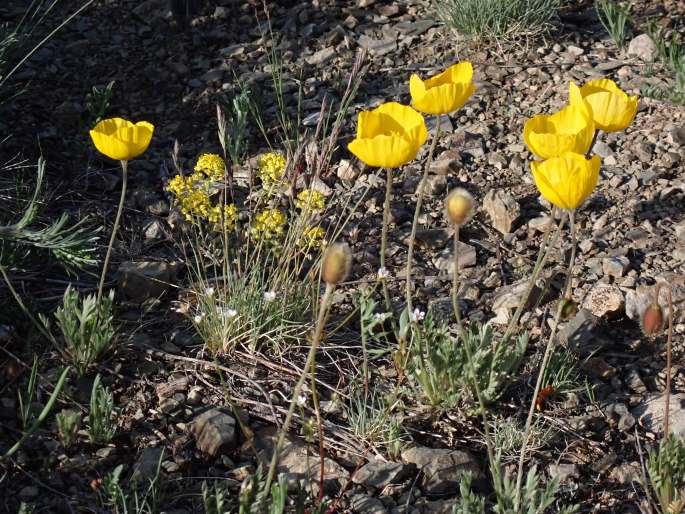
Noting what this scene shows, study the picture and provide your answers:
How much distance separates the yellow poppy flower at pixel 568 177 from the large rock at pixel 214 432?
1.26 m

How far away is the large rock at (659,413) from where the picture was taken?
2.92m

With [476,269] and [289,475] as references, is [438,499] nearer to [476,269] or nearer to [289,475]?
[289,475]

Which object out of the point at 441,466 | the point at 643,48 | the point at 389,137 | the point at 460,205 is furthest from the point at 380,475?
the point at 643,48

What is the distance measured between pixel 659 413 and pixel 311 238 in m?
1.37

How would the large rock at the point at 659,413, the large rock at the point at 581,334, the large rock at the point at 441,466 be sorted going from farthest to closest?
1. the large rock at the point at 581,334
2. the large rock at the point at 659,413
3. the large rock at the point at 441,466

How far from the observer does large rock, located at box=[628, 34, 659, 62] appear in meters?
4.56

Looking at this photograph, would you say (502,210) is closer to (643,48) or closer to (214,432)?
(643,48)

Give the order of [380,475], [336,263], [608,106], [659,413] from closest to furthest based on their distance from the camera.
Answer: [336,263], [608,106], [380,475], [659,413]

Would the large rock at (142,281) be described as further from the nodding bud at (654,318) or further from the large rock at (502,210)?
the nodding bud at (654,318)

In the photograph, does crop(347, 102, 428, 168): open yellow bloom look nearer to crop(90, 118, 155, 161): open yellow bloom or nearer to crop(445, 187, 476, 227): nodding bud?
crop(445, 187, 476, 227): nodding bud

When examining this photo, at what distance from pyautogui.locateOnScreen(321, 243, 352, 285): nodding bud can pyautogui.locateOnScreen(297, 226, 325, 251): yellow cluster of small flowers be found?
116cm

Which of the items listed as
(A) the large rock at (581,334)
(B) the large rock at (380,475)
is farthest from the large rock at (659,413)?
(B) the large rock at (380,475)

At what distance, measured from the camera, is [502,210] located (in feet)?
12.6

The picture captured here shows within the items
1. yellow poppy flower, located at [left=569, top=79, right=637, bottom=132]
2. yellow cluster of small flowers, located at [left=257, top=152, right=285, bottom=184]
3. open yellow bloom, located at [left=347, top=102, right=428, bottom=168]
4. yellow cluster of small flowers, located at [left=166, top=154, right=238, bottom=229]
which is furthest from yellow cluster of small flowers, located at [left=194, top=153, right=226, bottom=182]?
yellow poppy flower, located at [left=569, top=79, right=637, bottom=132]
